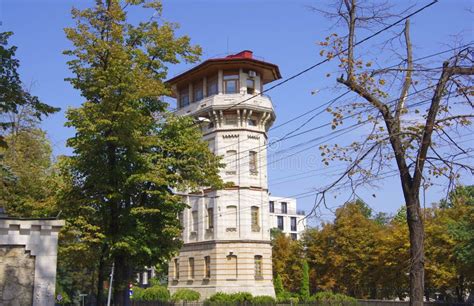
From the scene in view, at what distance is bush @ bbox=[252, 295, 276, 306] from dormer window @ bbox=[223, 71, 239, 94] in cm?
1612

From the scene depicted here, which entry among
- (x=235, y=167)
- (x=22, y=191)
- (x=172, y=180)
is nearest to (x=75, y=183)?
(x=172, y=180)

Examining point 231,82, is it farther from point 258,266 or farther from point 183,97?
point 258,266

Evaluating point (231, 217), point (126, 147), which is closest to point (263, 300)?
point (231, 217)

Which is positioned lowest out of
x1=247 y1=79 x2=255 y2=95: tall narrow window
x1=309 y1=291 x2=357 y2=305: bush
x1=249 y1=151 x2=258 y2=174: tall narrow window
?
x1=309 y1=291 x2=357 y2=305: bush

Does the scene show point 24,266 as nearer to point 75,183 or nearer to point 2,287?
point 2,287

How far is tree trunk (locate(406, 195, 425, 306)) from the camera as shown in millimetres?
11523

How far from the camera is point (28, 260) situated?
1609cm

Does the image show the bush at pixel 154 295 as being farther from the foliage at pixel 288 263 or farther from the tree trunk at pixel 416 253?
the tree trunk at pixel 416 253

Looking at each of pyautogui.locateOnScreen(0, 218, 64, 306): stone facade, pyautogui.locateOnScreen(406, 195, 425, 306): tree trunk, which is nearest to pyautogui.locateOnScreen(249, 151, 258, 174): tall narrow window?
pyautogui.locateOnScreen(0, 218, 64, 306): stone facade

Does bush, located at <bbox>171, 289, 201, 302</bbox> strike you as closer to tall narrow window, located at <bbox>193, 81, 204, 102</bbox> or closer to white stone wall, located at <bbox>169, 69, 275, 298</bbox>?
white stone wall, located at <bbox>169, 69, 275, 298</bbox>

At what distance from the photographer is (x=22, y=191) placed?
3127 cm

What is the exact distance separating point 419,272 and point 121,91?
13068mm

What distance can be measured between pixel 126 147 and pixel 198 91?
91.3ft

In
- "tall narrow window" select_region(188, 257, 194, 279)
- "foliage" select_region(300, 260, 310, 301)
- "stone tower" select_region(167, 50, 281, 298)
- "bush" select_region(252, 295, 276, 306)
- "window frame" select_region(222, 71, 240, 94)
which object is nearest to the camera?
"bush" select_region(252, 295, 276, 306)
